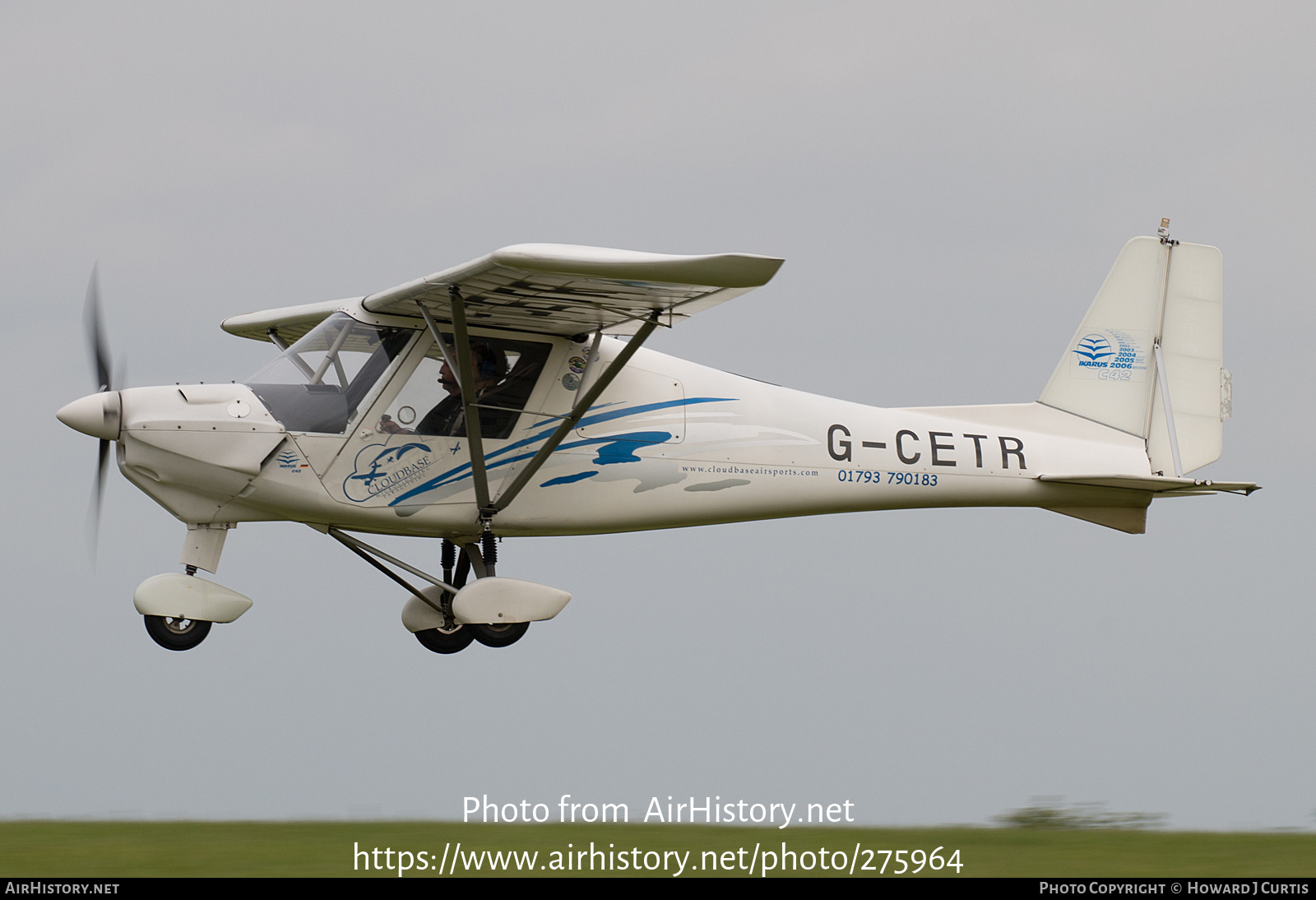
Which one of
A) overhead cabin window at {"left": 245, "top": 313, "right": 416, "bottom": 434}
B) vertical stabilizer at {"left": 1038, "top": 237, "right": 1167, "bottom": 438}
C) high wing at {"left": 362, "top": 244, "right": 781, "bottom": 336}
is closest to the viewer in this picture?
high wing at {"left": 362, "top": 244, "right": 781, "bottom": 336}

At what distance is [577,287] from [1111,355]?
20.1 ft

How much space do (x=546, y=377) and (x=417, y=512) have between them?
4.71 feet

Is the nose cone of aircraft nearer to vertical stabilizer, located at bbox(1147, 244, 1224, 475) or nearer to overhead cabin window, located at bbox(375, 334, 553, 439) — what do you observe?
overhead cabin window, located at bbox(375, 334, 553, 439)

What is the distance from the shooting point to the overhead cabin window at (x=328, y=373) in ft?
34.6

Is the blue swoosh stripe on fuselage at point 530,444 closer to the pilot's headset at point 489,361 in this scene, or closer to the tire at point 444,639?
the pilot's headset at point 489,361

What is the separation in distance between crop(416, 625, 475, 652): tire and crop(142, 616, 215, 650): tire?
7.02 feet

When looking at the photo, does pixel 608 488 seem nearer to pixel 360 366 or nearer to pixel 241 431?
pixel 360 366

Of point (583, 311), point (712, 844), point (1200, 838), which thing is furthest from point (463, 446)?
point (1200, 838)

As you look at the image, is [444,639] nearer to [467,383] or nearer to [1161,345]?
[467,383]

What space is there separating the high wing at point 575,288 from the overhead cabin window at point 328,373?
22 cm

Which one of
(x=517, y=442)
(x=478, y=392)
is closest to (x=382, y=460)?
(x=478, y=392)

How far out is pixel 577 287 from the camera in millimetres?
9898

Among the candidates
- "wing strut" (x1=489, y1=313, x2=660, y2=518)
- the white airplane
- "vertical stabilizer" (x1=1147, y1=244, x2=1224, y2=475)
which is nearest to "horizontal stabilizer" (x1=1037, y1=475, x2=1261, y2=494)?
the white airplane

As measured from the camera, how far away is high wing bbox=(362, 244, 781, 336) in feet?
→ 28.7
